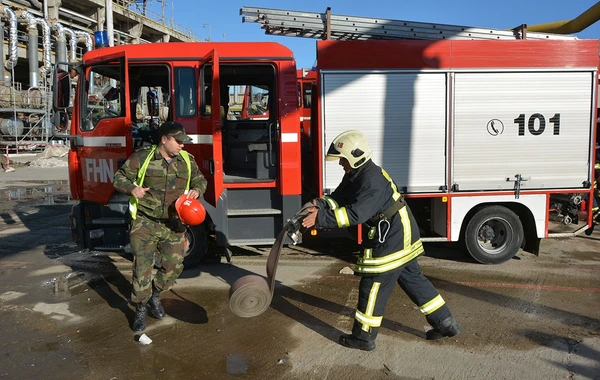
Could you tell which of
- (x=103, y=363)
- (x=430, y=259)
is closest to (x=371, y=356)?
(x=103, y=363)

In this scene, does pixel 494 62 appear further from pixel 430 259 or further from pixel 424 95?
pixel 430 259

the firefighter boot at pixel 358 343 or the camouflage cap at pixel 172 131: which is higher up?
the camouflage cap at pixel 172 131

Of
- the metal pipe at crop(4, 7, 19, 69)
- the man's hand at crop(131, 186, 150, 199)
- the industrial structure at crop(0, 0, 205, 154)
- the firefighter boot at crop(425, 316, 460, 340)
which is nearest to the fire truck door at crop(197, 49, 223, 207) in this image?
the man's hand at crop(131, 186, 150, 199)

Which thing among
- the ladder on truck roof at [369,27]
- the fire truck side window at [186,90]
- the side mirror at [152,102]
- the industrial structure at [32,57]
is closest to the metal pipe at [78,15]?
the industrial structure at [32,57]

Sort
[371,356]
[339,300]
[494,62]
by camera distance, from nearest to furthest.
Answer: [371,356], [339,300], [494,62]

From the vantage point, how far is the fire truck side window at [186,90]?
222 inches

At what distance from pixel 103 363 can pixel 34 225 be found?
6.59 metres

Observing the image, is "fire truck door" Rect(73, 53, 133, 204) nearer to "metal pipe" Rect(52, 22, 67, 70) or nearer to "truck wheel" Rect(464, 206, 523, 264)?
"truck wheel" Rect(464, 206, 523, 264)

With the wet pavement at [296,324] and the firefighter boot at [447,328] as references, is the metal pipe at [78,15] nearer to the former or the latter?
the wet pavement at [296,324]

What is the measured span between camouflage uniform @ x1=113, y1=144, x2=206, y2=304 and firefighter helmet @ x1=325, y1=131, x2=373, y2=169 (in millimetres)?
1461

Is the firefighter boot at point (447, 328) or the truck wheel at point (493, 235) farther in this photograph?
the truck wheel at point (493, 235)

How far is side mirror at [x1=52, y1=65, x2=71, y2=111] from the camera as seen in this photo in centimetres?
561

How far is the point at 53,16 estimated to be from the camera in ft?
102

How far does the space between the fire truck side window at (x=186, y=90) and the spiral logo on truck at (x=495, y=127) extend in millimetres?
3731
